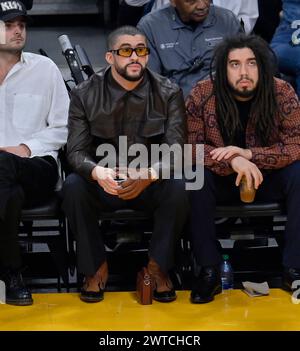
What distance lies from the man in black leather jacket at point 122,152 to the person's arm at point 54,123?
181 mm

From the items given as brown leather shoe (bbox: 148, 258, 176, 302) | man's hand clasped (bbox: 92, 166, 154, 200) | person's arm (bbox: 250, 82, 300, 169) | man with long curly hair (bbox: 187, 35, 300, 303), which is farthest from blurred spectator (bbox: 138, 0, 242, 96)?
brown leather shoe (bbox: 148, 258, 176, 302)

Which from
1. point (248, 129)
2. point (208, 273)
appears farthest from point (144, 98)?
point (208, 273)

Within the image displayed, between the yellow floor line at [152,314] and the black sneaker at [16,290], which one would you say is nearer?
the yellow floor line at [152,314]

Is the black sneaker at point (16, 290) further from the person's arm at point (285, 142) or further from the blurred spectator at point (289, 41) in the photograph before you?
the blurred spectator at point (289, 41)

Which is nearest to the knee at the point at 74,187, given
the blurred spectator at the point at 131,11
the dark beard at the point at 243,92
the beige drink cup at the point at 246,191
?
the beige drink cup at the point at 246,191

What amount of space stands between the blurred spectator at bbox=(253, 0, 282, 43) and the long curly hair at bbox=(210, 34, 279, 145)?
1.49 m

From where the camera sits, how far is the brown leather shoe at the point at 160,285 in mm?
4148

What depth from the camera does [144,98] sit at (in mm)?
4355

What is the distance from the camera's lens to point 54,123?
4539mm

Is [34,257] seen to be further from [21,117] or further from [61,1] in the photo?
[61,1]

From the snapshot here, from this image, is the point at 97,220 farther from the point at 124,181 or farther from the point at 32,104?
the point at 32,104

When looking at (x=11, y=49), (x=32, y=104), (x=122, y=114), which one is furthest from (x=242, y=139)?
(x=11, y=49)

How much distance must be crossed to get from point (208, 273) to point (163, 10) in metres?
1.52

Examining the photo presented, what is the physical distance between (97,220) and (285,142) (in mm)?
886
